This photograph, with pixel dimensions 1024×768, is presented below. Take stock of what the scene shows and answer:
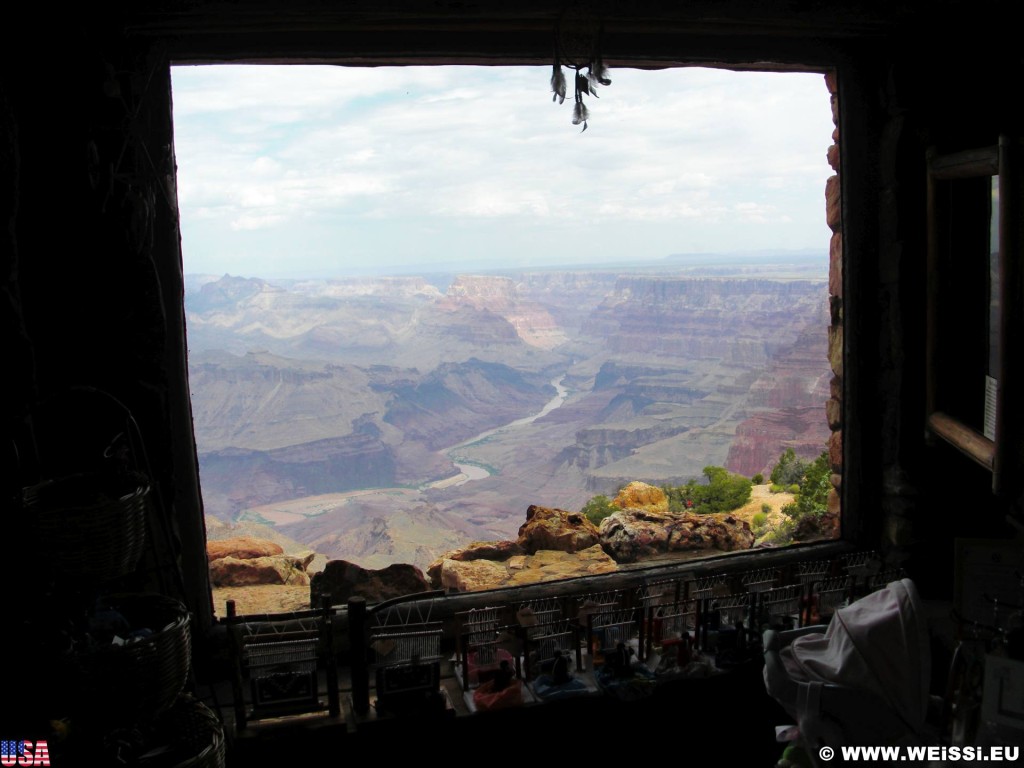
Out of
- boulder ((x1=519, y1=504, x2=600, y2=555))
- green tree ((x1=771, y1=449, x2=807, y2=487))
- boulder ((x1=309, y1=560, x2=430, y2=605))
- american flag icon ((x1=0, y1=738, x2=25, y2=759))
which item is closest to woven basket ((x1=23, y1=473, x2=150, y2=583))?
american flag icon ((x1=0, y1=738, x2=25, y2=759))

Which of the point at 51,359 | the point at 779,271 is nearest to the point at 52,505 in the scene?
the point at 51,359

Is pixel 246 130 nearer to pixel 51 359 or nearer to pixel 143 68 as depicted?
pixel 143 68

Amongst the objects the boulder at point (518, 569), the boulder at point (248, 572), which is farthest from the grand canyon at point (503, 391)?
the boulder at point (248, 572)

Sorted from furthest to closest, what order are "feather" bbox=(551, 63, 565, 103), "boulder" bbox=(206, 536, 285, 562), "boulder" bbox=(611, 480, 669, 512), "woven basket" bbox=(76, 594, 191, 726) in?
"boulder" bbox=(611, 480, 669, 512), "boulder" bbox=(206, 536, 285, 562), "feather" bbox=(551, 63, 565, 103), "woven basket" bbox=(76, 594, 191, 726)

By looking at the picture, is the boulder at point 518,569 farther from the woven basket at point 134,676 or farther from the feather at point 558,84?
the feather at point 558,84

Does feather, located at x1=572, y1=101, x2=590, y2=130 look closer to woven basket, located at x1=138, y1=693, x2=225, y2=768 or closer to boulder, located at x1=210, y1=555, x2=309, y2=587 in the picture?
boulder, located at x1=210, y1=555, x2=309, y2=587

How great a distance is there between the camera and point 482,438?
14.0ft

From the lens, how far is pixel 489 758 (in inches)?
107

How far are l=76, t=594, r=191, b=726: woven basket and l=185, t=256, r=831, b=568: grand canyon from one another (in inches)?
61.4

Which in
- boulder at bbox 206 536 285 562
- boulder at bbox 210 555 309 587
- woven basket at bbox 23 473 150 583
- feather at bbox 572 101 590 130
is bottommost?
boulder at bbox 210 555 309 587

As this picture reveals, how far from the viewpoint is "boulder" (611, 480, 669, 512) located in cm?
400

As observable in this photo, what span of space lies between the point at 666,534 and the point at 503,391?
1222mm

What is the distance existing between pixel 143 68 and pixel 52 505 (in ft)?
4.44

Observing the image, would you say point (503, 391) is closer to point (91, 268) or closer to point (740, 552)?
point (740, 552)
